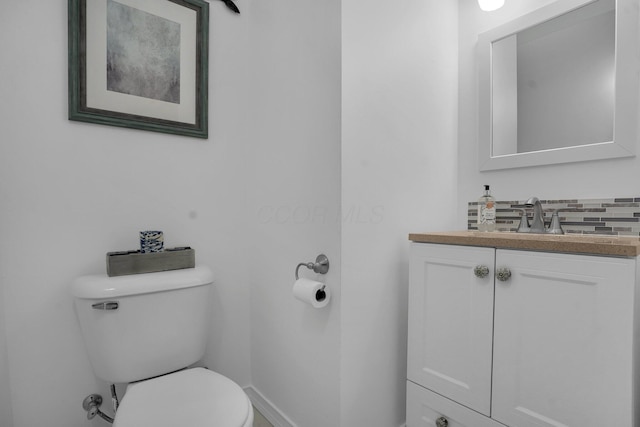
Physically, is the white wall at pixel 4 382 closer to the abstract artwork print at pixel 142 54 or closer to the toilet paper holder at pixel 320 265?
the abstract artwork print at pixel 142 54

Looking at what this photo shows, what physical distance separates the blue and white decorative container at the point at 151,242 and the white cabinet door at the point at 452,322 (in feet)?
3.31

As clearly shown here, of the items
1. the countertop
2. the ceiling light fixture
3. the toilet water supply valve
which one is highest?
the ceiling light fixture

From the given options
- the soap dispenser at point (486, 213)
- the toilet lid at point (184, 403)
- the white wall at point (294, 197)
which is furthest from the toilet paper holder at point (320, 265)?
the soap dispenser at point (486, 213)

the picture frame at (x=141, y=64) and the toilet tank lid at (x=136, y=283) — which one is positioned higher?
the picture frame at (x=141, y=64)

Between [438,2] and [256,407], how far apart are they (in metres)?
2.14

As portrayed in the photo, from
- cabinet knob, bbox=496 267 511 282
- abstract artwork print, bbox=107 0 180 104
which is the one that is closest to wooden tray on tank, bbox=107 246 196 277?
abstract artwork print, bbox=107 0 180 104

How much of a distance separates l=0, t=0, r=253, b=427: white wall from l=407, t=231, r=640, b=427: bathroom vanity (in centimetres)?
108

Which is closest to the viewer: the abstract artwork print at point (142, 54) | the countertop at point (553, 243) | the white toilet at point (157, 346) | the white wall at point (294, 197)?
the countertop at point (553, 243)

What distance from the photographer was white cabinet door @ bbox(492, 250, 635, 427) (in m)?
0.78

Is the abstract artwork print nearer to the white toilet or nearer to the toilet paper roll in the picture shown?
the white toilet

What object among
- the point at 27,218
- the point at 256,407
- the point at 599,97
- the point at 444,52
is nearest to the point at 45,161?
the point at 27,218

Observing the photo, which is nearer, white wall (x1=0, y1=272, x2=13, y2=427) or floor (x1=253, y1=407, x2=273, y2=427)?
white wall (x1=0, y1=272, x2=13, y2=427)

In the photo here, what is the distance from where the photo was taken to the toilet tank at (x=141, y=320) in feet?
3.52

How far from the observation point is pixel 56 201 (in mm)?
1177
